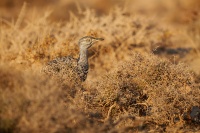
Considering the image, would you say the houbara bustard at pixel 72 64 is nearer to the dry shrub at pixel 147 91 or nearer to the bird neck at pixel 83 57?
the bird neck at pixel 83 57

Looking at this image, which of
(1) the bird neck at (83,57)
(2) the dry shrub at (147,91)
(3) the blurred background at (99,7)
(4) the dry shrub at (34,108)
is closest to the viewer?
(4) the dry shrub at (34,108)

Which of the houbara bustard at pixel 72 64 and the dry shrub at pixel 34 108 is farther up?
the houbara bustard at pixel 72 64

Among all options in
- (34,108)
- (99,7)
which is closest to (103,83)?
(34,108)

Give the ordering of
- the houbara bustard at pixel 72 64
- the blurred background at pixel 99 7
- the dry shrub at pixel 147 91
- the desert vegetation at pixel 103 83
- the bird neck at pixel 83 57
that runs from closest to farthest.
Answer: the desert vegetation at pixel 103 83
the dry shrub at pixel 147 91
the houbara bustard at pixel 72 64
the bird neck at pixel 83 57
the blurred background at pixel 99 7

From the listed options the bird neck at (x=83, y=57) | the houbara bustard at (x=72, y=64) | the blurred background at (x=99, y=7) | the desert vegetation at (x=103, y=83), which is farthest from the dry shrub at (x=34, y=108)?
the blurred background at (x=99, y=7)

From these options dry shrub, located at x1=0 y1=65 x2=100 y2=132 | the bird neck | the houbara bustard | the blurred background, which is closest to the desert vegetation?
dry shrub, located at x1=0 y1=65 x2=100 y2=132

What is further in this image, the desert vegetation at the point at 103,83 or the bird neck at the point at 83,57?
the bird neck at the point at 83,57

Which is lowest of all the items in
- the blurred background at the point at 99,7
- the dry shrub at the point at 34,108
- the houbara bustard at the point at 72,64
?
the dry shrub at the point at 34,108
